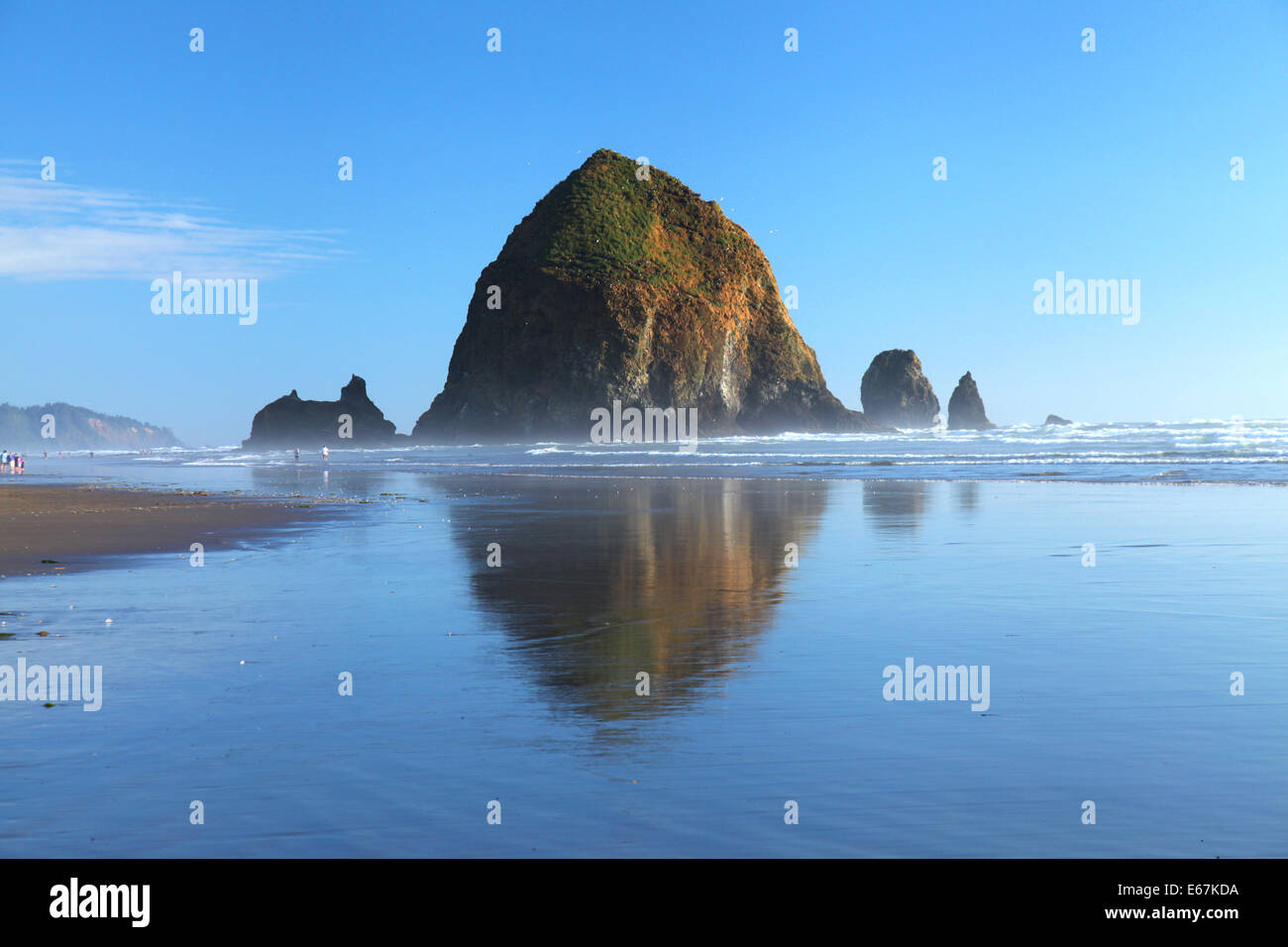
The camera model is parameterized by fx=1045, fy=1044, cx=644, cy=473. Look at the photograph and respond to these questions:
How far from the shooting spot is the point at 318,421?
6594 inches

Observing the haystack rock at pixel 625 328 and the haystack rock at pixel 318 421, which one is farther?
the haystack rock at pixel 318 421

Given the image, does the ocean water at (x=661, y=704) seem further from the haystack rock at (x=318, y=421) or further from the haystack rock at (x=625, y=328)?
the haystack rock at (x=318, y=421)

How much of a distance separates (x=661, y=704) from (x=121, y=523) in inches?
748

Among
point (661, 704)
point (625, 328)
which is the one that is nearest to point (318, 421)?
point (625, 328)

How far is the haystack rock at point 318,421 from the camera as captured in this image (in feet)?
520

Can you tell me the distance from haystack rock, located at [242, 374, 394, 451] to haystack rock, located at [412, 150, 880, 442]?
1823 cm

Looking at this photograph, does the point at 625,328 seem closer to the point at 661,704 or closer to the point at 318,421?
the point at 318,421

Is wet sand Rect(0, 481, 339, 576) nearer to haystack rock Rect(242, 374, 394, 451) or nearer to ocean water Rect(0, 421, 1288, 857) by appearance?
ocean water Rect(0, 421, 1288, 857)

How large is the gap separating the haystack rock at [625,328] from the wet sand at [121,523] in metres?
97.0

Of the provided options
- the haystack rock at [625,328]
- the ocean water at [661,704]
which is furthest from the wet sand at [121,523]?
the haystack rock at [625,328]

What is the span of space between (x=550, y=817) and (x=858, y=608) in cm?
629
